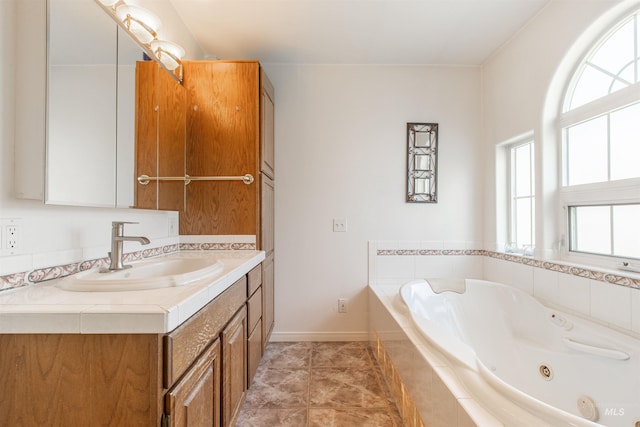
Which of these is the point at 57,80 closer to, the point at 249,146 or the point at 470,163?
the point at 249,146

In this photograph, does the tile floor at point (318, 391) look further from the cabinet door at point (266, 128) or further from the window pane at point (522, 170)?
the window pane at point (522, 170)

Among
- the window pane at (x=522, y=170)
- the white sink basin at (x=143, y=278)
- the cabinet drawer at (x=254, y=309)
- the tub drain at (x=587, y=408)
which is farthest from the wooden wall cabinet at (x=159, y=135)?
the window pane at (x=522, y=170)

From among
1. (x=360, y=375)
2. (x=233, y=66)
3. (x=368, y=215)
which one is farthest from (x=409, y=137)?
(x=360, y=375)

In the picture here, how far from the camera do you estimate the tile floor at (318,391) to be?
1.52m

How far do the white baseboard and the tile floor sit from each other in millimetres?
104

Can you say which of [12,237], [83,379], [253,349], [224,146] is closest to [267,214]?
[224,146]

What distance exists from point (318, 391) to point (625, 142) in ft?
7.10

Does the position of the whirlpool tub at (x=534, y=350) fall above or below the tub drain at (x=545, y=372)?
above

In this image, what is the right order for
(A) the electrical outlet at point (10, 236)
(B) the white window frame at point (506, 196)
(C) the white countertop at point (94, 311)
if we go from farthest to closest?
(B) the white window frame at point (506, 196), (A) the electrical outlet at point (10, 236), (C) the white countertop at point (94, 311)

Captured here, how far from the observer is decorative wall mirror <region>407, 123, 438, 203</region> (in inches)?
96.2

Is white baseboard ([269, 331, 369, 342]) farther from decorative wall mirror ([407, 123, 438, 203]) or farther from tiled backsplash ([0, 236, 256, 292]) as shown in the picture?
decorative wall mirror ([407, 123, 438, 203])

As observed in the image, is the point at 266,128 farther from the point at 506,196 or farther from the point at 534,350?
the point at 534,350

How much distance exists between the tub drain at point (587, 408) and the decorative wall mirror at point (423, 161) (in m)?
1.54

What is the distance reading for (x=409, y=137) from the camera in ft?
8.00
